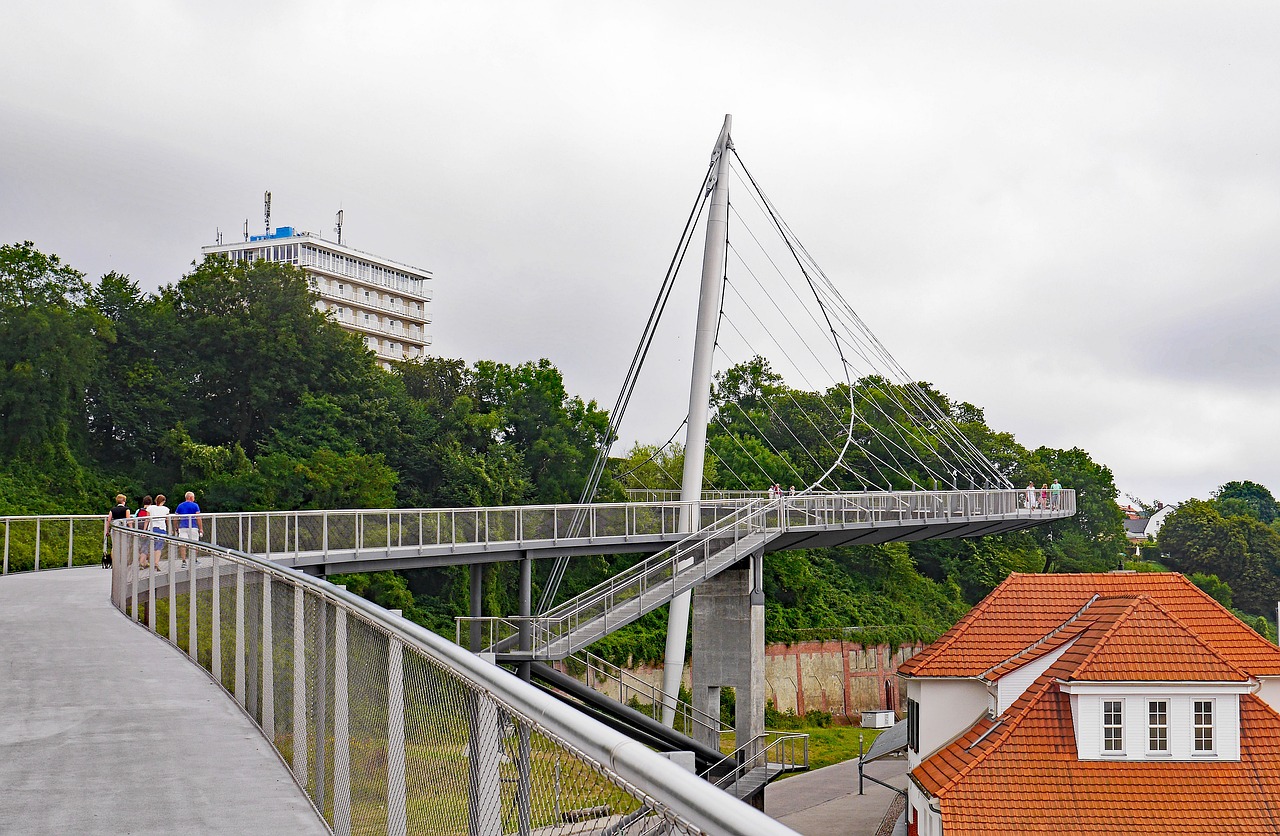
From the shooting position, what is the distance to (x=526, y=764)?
3.69 metres

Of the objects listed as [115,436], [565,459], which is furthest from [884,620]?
[115,436]

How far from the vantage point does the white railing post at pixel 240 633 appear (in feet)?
32.6

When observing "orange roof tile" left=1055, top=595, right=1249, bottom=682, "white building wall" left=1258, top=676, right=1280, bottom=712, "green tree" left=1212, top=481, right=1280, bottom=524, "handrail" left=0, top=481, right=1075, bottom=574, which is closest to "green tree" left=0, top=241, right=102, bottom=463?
"handrail" left=0, top=481, right=1075, bottom=574

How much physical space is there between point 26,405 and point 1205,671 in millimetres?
46558

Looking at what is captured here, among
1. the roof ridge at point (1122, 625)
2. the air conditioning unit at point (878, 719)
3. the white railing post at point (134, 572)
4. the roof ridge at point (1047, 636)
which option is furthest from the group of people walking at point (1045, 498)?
the white railing post at point (134, 572)

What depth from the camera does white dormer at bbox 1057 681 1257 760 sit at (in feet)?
89.1

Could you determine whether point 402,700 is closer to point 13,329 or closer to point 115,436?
point 13,329

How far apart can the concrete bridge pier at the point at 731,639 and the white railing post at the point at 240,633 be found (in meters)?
31.9

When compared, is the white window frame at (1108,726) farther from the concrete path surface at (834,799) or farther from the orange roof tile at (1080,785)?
the concrete path surface at (834,799)

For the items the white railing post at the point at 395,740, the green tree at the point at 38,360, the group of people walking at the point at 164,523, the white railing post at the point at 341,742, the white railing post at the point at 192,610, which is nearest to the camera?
the white railing post at the point at 395,740

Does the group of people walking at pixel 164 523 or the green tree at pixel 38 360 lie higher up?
the green tree at pixel 38 360

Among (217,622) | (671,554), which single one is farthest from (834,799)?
(217,622)

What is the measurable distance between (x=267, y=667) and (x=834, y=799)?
34.5 metres

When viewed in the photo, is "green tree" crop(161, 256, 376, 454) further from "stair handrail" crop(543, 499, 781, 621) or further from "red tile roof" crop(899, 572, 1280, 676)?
"red tile roof" crop(899, 572, 1280, 676)
